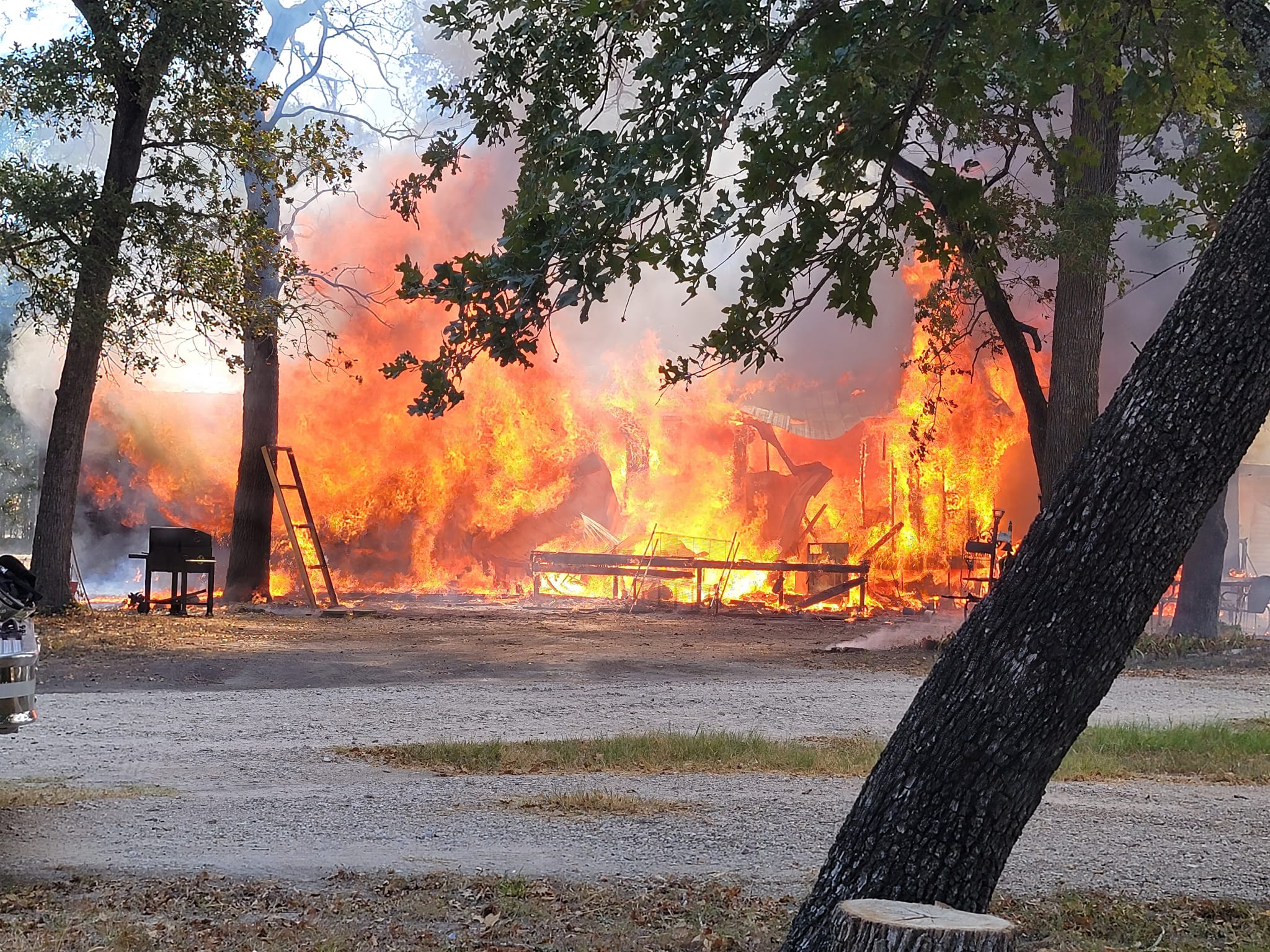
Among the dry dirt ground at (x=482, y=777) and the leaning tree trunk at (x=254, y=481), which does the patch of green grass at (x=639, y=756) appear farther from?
the leaning tree trunk at (x=254, y=481)

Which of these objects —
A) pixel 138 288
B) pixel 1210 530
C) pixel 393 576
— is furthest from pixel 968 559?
pixel 138 288

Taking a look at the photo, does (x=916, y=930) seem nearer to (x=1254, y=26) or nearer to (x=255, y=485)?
(x=1254, y=26)

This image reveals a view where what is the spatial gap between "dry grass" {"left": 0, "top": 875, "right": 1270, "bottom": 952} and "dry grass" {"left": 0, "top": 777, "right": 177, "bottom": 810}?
191cm

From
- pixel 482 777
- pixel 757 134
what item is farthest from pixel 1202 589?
pixel 757 134

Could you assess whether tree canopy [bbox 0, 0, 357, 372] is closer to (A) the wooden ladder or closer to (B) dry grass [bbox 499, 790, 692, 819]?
(A) the wooden ladder

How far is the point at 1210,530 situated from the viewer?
806 inches

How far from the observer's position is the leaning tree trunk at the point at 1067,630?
432 cm

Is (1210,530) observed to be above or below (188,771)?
above

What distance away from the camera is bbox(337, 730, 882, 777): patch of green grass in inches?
356

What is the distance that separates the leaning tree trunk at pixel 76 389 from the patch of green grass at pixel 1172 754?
13600 millimetres

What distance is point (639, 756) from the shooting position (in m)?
9.38

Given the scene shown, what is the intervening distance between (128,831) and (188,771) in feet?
6.26

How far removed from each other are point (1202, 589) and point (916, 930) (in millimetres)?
19261

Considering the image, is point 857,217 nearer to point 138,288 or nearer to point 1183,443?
point 1183,443
